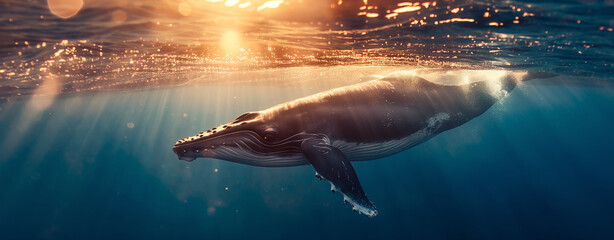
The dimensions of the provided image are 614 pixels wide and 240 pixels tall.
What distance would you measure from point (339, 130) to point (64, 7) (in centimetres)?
563

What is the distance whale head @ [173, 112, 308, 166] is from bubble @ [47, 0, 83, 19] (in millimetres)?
3425

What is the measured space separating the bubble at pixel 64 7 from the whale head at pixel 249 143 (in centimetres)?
343

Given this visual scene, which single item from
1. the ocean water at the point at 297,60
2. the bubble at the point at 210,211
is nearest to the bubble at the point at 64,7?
the ocean water at the point at 297,60

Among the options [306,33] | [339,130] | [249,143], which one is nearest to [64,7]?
[249,143]

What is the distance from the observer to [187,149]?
4.43 m

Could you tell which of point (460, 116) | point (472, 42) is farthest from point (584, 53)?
point (460, 116)

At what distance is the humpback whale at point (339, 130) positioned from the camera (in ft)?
13.3

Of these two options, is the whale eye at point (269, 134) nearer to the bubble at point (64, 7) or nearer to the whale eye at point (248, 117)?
the whale eye at point (248, 117)

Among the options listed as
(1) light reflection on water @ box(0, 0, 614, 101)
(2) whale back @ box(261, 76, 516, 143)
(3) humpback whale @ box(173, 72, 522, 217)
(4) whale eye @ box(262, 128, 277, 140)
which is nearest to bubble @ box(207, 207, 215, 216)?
(1) light reflection on water @ box(0, 0, 614, 101)

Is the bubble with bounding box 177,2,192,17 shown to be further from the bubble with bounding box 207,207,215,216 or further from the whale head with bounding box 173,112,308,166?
the bubble with bounding box 207,207,215,216

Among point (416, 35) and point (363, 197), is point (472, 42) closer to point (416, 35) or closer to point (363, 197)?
point (416, 35)

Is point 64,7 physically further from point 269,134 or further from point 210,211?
point 210,211

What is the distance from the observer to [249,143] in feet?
14.8

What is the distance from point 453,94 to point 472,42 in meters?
2.65
